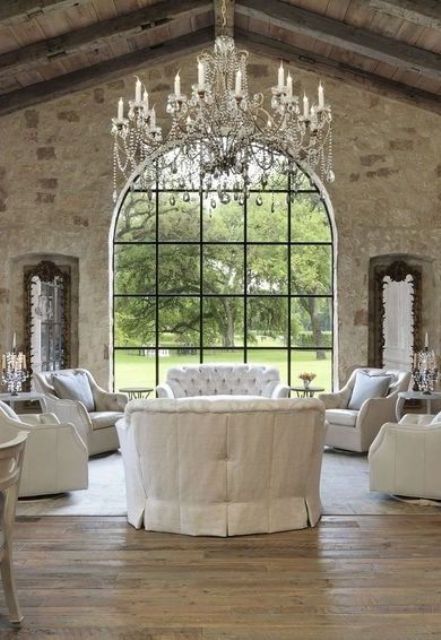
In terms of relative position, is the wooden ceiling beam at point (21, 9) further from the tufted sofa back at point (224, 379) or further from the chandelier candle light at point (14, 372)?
the tufted sofa back at point (224, 379)

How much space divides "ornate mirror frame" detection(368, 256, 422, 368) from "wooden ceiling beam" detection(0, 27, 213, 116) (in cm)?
347

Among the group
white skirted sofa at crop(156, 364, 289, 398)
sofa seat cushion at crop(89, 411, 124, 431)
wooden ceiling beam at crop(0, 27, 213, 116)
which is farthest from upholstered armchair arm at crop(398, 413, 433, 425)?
wooden ceiling beam at crop(0, 27, 213, 116)

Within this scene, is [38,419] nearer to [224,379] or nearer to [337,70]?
[224,379]

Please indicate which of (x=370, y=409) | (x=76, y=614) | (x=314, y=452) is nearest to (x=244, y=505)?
(x=314, y=452)

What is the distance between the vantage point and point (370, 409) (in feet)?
24.1

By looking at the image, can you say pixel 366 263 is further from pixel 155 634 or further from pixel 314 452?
pixel 155 634

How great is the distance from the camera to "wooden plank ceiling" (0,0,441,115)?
7125mm

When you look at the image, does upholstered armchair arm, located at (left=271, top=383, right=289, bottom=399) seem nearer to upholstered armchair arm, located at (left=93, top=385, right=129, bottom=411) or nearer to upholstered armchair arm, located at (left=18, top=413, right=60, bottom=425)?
upholstered armchair arm, located at (left=93, top=385, right=129, bottom=411)

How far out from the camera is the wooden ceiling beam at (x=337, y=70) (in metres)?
8.66

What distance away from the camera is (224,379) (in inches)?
334

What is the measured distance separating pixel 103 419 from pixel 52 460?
73.1 inches

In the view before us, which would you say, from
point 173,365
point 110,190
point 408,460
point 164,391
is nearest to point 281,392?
point 164,391

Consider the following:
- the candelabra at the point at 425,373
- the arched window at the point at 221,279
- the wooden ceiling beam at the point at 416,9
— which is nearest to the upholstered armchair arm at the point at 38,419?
the candelabra at the point at 425,373

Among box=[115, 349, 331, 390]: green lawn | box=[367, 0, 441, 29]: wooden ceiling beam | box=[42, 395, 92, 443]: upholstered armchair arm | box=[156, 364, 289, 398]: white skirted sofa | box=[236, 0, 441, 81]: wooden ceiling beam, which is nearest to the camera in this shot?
box=[367, 0, 441, 29]: wooden ceiling beam
